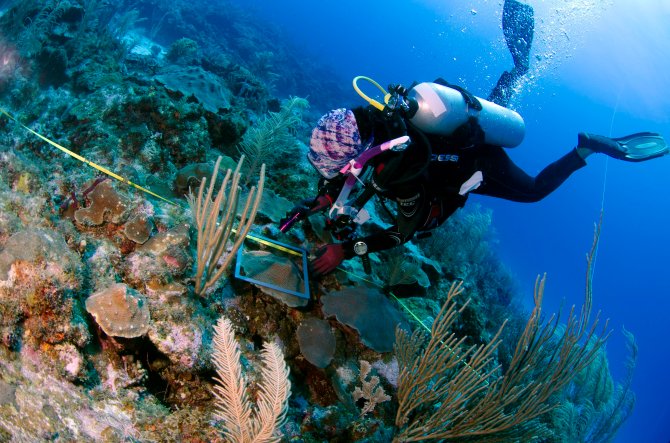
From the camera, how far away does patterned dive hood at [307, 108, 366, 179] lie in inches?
121

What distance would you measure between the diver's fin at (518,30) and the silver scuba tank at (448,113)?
691 centimetres

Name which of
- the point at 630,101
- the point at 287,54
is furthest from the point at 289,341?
the point at 630,101

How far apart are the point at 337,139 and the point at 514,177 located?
2607mm

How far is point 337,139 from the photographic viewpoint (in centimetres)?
308

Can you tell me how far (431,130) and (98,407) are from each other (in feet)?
10.7

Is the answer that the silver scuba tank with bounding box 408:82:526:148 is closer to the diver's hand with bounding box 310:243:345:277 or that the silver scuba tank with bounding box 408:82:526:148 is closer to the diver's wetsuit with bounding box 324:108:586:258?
the diver's wetsuit with bounding box 324:108:586:258

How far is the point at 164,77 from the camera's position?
5.30m

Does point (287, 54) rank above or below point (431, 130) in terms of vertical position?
below

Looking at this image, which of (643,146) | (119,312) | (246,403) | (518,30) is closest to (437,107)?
(246,403)

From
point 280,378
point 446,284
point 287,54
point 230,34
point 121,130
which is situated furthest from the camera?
point 287,54

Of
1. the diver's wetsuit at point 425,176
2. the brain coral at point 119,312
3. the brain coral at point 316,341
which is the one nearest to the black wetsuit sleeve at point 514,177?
the diver's wetsuit at point 425,176

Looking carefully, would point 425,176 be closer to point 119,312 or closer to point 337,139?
point 337,139

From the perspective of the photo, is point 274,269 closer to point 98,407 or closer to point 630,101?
point 98,407

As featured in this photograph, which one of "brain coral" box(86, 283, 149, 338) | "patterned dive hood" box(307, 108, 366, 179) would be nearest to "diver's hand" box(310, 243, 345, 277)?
"patterned dive hood" box(307, 108, 366, 179)
